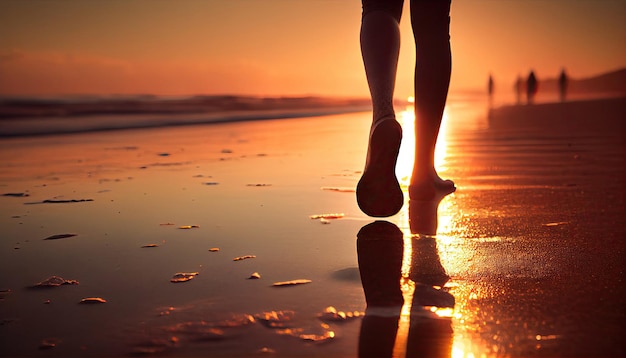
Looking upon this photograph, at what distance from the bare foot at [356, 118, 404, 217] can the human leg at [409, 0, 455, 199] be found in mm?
592

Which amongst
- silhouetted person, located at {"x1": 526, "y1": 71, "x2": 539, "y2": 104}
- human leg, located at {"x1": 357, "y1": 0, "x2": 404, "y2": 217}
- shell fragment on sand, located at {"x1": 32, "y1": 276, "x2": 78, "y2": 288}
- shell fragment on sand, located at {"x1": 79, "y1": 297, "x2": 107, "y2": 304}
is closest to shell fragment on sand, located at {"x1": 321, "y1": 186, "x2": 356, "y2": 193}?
human leg, located at {"x1": 357, "y1": 0, "x2": 404, "y2": 217}

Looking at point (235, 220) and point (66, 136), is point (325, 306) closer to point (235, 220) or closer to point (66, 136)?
point (235, 220)

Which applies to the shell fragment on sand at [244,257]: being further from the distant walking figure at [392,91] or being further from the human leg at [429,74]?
the human leg at [429,74]

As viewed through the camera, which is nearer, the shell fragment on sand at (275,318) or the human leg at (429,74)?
the shell fragment on sand at (275,318)

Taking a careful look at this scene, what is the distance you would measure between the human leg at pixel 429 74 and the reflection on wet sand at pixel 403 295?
69 centimetres

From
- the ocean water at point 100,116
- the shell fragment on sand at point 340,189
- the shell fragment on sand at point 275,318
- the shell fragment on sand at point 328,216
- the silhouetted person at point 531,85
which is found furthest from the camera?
the silhouetted person at point 531,85

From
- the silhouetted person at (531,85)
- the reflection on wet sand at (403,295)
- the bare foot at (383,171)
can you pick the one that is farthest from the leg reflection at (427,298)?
the silhouetted person at (531,85)

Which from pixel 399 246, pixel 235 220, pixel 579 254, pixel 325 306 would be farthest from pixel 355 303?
pixel 235 220

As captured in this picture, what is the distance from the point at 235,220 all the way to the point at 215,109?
12.3 metres

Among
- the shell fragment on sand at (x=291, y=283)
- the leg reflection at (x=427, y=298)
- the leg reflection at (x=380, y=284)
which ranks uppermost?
the leg reflection at (x=427, y=298)

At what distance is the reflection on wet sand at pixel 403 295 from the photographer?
3.98 ft

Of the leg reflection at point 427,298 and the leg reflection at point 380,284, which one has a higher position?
the leg reflection at point 427,298

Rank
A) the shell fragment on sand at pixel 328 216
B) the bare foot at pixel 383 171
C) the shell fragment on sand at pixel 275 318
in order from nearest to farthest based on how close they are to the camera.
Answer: the shell fragment on sand at pixel 275 318, the bare foot at pixel 383 171, the shell fragment on sand at pixel 328 216

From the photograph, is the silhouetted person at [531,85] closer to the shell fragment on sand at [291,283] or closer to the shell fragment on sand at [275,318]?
the shell fragment on sand at [291,283]
